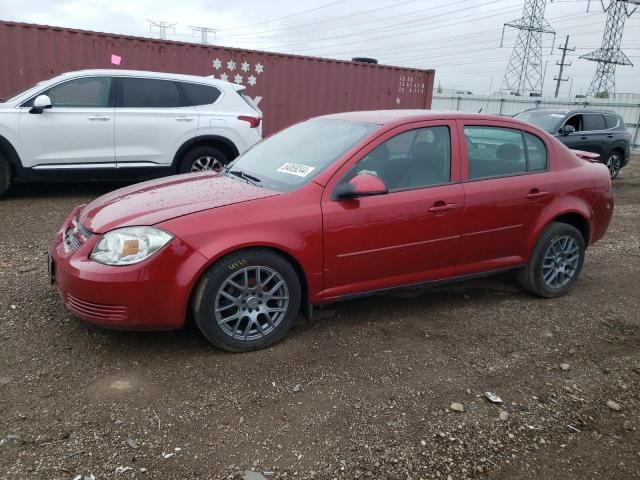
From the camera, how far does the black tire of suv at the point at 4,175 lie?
23.0ft

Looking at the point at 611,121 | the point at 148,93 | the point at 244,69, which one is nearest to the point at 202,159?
the point at 148,93

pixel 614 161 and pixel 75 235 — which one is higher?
pixel 614 161

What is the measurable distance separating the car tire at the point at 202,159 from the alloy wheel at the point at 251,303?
15.8 feet

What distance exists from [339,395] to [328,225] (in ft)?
3.52

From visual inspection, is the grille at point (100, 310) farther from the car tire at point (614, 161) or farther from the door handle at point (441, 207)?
the car tire at point (614, 161)

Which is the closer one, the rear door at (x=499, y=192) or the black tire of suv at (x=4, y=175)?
the rear door at (x=499, y=192)

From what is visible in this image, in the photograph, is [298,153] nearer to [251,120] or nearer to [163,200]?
[163,200]

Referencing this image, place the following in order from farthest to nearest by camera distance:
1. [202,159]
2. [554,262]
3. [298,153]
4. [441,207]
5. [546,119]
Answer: [546,119] < [202,159] < [554,262] < [298,153] < [441,207]

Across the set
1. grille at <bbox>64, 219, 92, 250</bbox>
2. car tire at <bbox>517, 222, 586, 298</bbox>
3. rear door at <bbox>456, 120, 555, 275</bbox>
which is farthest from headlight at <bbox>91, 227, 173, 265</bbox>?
car tire at <bbox>517, 222, 586, 298</bbox>

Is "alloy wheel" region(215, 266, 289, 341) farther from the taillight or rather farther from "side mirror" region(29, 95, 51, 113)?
the taillight

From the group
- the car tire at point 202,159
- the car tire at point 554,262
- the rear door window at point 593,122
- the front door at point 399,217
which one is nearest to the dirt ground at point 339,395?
the car tire at point 554,262

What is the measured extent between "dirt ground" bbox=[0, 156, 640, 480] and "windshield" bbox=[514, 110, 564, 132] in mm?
7325

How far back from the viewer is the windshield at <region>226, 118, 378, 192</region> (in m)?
3.70

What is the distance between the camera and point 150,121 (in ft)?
24.8
